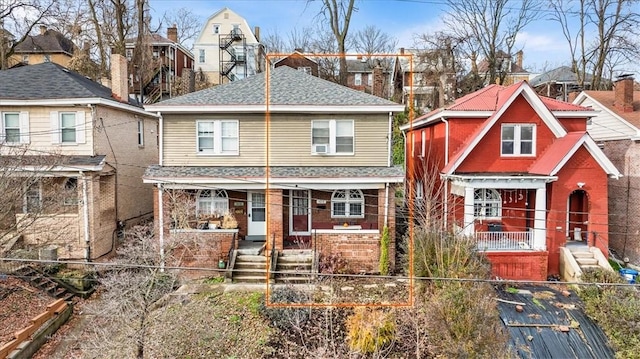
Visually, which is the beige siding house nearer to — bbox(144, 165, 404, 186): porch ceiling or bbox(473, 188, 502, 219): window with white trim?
bbox(144, 165, 404, 186): porch ceiling

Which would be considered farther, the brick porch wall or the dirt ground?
the brick porch wall

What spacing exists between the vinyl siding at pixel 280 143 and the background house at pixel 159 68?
1761cm

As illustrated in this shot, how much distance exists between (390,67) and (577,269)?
32.9 m

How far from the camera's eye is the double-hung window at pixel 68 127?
16.6 meters

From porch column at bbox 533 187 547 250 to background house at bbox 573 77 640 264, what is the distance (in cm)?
447

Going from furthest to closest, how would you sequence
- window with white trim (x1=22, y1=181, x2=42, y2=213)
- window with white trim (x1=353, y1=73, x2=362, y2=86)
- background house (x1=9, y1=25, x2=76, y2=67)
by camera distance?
window with white trim (x1=353, y1=73, x2=362, y2=86) → background house (x1=9, y1=25, x2=76, y2=67) → window with white trim (x1=22, y1=181, x2=42, y2=213)

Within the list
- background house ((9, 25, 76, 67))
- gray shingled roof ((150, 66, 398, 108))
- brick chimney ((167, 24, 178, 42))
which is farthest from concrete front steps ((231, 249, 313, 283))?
background house ((9, 25, 76, 67))

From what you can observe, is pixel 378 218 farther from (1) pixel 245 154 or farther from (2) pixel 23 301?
(2) pixel 23 301

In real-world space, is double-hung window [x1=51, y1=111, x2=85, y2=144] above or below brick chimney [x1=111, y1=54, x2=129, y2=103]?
below

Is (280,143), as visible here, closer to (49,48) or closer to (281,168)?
(281,168)

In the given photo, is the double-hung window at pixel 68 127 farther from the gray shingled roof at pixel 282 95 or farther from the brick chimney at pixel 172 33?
the brick chimney at pixel 172 33

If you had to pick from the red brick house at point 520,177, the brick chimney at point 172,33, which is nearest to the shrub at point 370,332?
the red brick house at point 520,177

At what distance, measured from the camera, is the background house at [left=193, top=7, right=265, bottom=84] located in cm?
4309

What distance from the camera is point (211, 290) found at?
528 inches
